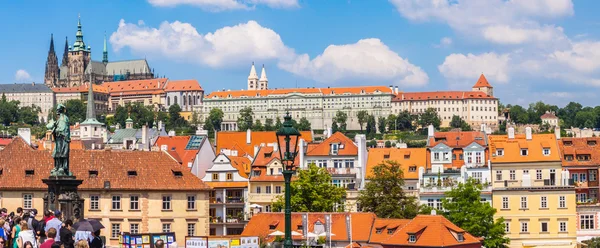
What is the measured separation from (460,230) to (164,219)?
15414mm

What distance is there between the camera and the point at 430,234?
165 ft

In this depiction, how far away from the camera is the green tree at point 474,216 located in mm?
55219

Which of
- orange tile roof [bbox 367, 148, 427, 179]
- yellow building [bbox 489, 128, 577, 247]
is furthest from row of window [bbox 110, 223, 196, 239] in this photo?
yellow building [bbox 489, 128, 577, 247]

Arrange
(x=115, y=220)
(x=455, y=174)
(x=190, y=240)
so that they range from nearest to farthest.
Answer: (x=190, y=240), (x=115, y=220), (x=455, y=174)

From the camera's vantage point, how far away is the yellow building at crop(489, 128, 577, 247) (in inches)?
2372

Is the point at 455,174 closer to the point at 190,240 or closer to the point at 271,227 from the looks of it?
the point at 271,227

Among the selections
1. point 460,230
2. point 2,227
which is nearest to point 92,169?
point 460,230

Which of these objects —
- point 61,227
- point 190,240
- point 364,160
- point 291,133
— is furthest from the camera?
point 364,160

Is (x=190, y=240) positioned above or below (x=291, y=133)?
below

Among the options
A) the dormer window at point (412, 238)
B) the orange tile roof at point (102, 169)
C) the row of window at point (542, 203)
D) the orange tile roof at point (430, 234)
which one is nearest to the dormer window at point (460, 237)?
the orange tile roof at point (430, 234)

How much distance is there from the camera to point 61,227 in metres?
21.5

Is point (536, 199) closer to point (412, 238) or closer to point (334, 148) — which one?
point (412, 238)

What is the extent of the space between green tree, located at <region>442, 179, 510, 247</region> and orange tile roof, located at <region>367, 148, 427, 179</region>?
11.7m

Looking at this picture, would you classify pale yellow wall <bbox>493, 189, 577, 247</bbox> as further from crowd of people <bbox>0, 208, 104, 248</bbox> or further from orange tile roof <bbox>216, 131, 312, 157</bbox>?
crowd of people <bbox>0, 208, 104, 248</bbox>
